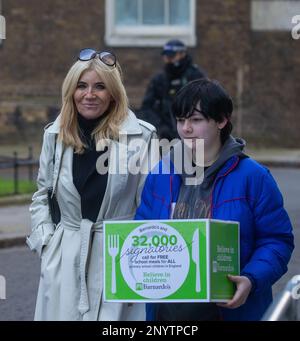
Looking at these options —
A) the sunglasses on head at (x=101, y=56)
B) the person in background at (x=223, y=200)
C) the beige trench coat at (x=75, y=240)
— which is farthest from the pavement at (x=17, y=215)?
the person in background at (x=223, y=200)

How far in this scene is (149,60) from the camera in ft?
69.6

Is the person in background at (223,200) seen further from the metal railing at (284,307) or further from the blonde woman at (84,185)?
the blonde woman at (84,185)

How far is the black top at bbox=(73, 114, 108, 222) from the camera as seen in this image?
17.6 ft

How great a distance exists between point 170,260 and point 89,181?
103 centimetres

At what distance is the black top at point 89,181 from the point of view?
5355mm

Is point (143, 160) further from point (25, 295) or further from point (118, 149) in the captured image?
point (25, 295)

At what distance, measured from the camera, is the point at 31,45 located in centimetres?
2123

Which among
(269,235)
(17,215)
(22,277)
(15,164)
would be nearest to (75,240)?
(269,235)

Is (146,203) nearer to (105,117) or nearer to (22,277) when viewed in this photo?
(105,117)

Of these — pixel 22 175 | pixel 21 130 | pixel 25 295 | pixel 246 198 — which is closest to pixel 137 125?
pixel 246 198

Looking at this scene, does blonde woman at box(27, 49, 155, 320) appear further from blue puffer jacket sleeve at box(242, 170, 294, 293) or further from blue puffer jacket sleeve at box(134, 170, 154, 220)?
blue puffer jacket sleeve at box(242, 170, 294, 293)

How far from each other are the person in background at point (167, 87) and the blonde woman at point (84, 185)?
8.08 m

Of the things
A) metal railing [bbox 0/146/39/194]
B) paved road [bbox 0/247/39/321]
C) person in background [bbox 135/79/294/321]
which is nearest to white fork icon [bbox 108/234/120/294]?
person in background [bbox 135/79/294/321]

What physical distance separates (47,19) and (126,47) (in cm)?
154
